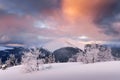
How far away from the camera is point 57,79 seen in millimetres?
29344

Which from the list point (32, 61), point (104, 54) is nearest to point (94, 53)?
point (104, 54)

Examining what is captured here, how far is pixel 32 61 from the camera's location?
45156mm

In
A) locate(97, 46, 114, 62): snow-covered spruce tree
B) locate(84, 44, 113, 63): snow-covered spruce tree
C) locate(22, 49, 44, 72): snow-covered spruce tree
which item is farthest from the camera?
locate(97, 46, 114, 62): snow-covered spruce tree

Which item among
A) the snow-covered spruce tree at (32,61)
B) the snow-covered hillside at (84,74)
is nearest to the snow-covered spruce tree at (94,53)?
the snow-covered spruce tree at (32,61)

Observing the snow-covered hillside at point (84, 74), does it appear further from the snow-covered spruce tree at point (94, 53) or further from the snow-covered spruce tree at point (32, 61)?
the snow-covered spruce tree at point (94, 53)

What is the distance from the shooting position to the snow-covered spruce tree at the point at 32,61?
143ft

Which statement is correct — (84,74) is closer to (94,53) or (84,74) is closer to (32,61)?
(32,61)

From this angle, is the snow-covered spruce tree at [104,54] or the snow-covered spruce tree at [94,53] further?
the snow-covered spruce tree at [104,54]

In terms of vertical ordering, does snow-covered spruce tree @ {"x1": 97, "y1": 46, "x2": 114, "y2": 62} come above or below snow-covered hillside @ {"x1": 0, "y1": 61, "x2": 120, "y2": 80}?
above

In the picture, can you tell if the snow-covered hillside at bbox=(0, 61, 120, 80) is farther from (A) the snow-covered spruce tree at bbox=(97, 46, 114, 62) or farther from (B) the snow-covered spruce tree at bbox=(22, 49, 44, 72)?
(A) the snow-covered spruce tree at bbox=(97, 46, 114, 62)

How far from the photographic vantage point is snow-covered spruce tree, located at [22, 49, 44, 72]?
43.7 metres

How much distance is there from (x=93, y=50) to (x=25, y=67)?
Answer: 2249 centimetres

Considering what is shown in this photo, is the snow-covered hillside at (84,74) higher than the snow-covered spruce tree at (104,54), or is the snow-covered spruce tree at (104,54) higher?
the snow-covered spruce tree at (104,54)

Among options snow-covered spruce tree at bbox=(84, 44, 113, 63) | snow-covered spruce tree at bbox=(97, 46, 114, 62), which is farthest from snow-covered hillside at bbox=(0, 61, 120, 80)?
snow-covered spruce tree at bbox=(97, 46, 114, 62)
